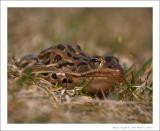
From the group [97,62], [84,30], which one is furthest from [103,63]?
[84,30]

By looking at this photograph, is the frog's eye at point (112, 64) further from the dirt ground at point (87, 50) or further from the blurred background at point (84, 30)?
the blurred background at point (84, 30)

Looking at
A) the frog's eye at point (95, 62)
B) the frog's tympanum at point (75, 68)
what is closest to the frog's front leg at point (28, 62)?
the frog's tympanum at point (75, 68)

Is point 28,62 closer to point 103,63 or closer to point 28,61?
point 28,61

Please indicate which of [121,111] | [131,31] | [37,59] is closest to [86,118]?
[121,111]

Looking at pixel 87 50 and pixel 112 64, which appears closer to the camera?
pixel 112 64

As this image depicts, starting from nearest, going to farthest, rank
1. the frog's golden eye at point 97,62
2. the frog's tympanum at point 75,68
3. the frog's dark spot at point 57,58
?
the frog's tympanum at point 75,68, the frog's golden eye at point 97,62, the frog's dark spot at point 57,58

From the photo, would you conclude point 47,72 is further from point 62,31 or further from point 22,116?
point 62,31

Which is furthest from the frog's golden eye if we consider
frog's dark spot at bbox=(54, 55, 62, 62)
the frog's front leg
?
the frog's front leg

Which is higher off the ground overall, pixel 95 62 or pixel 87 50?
pixel 87 50
